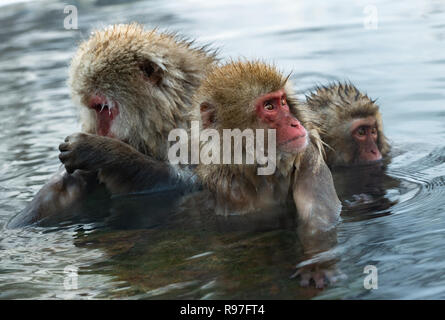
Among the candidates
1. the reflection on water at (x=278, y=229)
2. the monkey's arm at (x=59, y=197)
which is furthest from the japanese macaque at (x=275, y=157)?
the monkey's arm at (x=59, y=197)

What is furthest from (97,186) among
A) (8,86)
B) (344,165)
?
(8,86)

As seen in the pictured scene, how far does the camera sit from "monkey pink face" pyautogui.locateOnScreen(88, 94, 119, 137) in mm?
6010

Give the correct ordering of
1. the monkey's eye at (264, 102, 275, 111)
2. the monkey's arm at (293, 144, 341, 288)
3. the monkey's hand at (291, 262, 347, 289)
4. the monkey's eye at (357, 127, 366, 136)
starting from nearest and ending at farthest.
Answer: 1. the monkey's hand at (291, 262, 347, 289)
2. the monkey's arm at (293, 144, 341, 288)
3. the monkey's eye at (264, 102, 275, 111)
4. the monkey's eye at (357, 127, 366, 136)

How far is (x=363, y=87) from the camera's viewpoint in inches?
349

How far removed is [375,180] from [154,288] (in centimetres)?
243

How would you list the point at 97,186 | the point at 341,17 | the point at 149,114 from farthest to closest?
the point at 341,17 < the point at 97,186 < the point at 149,114

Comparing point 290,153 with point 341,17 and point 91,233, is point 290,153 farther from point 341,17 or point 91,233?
point 341,17

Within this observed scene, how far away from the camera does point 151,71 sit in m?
6.00

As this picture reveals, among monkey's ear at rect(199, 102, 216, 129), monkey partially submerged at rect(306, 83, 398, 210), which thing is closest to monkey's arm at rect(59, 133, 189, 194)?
monkey's ear at rect(199, 102, 216, 129)

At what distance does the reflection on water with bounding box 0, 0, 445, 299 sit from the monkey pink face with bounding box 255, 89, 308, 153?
0.52 metres

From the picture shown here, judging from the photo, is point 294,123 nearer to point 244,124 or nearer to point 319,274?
point 244,124

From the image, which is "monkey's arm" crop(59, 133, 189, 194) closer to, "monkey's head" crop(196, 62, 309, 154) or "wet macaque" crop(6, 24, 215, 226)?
"wet macaque" crop(6, 24, 215, 226)

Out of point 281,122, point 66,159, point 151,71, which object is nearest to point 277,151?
point 281,122

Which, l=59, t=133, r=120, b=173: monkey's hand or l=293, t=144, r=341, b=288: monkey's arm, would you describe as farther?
l=59, t=133, r=120, b=173: monkey's hand
